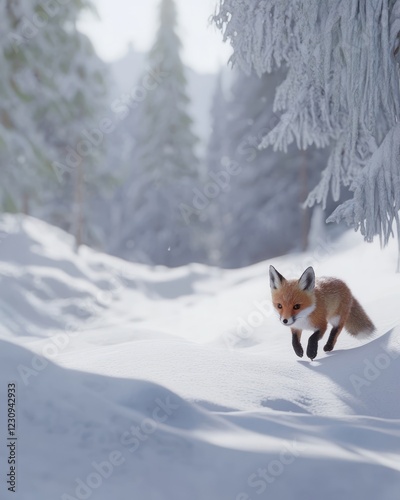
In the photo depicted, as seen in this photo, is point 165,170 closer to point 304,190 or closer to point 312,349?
point 304,190

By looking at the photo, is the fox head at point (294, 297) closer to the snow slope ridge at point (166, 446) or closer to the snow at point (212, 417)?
the snow at point (212, 417)

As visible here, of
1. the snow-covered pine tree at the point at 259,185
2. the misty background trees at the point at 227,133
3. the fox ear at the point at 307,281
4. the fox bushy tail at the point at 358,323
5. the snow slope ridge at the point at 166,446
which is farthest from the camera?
the snow-covered pine tree at the point at 259,185

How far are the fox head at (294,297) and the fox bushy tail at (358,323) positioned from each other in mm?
814

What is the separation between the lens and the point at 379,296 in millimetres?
7707

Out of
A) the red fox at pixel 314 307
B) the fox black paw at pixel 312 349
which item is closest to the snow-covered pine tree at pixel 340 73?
the red fox at pixel 314 307

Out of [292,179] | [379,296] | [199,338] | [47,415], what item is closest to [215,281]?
[292,179]

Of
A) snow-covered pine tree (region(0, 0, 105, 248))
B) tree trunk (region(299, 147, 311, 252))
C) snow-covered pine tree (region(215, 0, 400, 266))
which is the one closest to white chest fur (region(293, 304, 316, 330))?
snow-covered pine tree (region(215, 0, 400, 266))

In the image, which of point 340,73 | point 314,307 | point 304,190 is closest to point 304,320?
point 314,307

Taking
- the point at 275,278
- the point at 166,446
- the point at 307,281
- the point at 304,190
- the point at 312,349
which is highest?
the point at 304,190

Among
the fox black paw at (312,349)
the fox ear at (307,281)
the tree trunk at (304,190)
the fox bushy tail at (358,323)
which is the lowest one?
the fox black paw at (312,349)

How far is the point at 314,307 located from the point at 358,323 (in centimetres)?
83

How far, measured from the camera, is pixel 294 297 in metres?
5.50

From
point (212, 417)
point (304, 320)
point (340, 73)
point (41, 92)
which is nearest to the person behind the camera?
point (212, 417)

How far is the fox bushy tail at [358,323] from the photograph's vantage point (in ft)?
20.2
